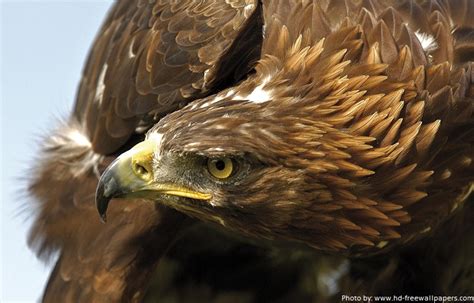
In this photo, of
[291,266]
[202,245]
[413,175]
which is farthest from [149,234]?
[413,175]

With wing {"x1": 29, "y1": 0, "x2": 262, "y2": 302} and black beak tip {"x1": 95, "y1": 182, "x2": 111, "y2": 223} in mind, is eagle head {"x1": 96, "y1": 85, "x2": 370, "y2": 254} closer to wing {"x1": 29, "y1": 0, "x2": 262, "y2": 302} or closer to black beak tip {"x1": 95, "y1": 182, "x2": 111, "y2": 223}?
black beak tip {"x1": 95, "y1": 182, "x2": 111, "y2": 223}

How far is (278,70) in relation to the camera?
5863mm

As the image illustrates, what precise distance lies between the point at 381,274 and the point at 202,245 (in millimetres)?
1088

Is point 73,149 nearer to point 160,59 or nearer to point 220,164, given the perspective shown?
point 160,59

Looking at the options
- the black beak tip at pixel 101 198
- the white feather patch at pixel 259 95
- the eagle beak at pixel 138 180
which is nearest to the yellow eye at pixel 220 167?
the eagle beak at pixel 138 180

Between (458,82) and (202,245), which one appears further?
(202,245)

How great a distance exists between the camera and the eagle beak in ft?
17.8

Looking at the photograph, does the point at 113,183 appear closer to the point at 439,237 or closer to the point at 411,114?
the point at 411,114

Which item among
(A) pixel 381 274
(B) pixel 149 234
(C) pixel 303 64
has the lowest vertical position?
(A) pixel 381 274

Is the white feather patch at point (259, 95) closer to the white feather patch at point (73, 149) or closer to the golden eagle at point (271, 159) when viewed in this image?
the golden eagle at point (271, 159)

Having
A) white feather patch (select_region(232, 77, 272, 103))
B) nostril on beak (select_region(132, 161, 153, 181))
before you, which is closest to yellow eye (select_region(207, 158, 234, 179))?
nostril on beak (select_region(132, 161, 153, 181))

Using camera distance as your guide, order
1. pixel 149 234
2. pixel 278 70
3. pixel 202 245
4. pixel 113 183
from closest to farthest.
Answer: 1. pixel 113 183
2. pixel 278 70
3. pixel 149 234
4. pixel 202 245

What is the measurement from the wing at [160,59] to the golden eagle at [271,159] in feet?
0.04

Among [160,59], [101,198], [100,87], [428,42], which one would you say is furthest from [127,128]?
[428,42]
